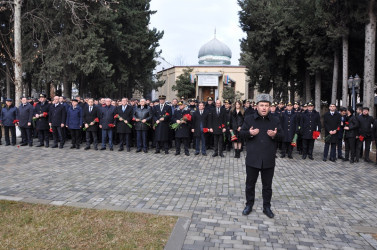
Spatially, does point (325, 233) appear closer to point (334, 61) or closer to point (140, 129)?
point (140, 129)

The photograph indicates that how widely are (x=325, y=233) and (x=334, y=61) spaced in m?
18.2

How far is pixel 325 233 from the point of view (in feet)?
16.4

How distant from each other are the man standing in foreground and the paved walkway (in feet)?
1.25

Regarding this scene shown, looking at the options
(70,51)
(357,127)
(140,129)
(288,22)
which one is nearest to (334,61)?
(288,22)

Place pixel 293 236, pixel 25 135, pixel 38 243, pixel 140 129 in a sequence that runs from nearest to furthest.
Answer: pixel 38 243
pixel 293 236
pixel 140 129
pixel 25 135

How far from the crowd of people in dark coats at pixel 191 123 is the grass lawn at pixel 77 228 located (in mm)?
7063

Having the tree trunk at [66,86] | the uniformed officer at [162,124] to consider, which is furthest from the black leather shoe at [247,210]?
the tree trunk at [66,86]

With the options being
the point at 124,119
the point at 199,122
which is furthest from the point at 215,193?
the point at 124,119

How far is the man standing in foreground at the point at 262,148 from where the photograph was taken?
566cm

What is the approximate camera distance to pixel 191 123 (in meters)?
13.1

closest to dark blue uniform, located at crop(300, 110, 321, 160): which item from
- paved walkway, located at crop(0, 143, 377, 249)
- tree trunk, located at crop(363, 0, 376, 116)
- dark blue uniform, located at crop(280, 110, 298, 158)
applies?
dark blue uniform, located at crop(280, 110, 298, 158)

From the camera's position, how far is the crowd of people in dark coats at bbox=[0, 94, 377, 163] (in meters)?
12.0

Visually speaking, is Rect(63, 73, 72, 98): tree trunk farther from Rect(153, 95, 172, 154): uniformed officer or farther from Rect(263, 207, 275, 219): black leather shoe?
Rect(263, 207, 275, 219): black leather shoe

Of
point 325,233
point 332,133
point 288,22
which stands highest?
point 288,22
